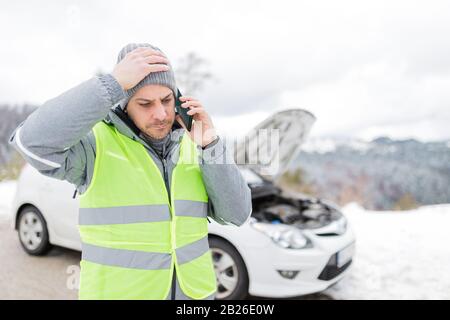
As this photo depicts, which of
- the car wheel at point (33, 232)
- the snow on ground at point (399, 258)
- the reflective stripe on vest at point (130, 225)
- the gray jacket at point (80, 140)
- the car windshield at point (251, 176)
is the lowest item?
the snow on ground at point (399, 258)

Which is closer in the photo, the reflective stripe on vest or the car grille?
the reflective stripe on vest

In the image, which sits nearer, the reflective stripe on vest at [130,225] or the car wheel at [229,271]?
the reflective stripe on vest at [130,225]

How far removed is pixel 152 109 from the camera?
1.24m

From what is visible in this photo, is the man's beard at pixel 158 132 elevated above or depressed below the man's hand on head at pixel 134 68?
below

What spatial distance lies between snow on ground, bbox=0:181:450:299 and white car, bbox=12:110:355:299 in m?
0.60

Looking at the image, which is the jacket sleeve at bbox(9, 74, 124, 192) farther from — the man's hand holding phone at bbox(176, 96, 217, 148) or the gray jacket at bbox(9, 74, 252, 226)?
the man's hand holding phone at bbox(176, 96, 217, 148)

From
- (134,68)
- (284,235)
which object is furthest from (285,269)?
(134,68)

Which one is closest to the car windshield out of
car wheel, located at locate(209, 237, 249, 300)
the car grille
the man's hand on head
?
car wheel, located at locate(209, 237, 249, 300)

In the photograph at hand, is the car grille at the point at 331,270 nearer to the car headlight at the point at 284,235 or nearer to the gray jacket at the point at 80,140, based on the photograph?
the car headlight at the point at 284,235

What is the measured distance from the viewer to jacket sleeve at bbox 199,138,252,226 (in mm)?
1249

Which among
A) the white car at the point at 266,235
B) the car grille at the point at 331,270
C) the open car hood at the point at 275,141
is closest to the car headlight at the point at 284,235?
the white car at the point at 266,235

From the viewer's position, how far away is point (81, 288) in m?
1.25

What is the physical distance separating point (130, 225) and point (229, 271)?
2.22 metres

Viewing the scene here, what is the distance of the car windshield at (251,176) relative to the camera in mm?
4520
